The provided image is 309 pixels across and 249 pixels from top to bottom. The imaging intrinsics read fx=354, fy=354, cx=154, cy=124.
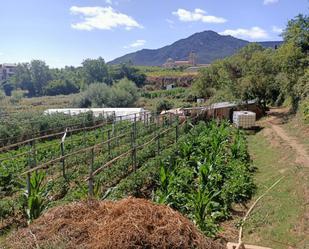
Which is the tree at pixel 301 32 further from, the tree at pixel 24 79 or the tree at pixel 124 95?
the tree at pixel 24 79

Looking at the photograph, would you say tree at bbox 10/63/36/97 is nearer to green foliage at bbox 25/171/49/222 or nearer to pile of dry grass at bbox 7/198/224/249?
green foliage at bbox 25/171/49/222

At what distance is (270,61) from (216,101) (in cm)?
624

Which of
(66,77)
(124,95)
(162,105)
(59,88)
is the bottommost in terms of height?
(59,88)

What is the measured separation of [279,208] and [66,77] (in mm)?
86511

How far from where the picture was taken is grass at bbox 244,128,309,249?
695 cm

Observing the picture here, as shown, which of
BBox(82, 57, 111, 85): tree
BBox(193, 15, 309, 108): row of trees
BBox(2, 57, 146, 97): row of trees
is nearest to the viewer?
BBox(193, 15, 309, 108): row of trees

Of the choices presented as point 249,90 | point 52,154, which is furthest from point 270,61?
point 52,154

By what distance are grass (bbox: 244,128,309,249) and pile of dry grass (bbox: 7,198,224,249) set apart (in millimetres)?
2861

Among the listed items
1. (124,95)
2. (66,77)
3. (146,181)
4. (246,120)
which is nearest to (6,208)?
(146,181)

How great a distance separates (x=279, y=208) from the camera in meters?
8.32

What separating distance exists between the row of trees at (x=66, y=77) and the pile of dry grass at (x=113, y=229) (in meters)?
56.1

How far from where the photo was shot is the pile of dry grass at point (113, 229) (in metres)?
4.02

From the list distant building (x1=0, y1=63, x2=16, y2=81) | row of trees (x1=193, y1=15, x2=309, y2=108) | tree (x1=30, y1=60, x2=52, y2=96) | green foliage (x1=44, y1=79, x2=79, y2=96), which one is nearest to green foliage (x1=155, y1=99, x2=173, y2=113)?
A: row of trees (x1=193, y1=15, x2=309, y2=108)

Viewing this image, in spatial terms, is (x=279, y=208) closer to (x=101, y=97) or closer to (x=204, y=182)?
(x=204, y=182)
